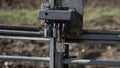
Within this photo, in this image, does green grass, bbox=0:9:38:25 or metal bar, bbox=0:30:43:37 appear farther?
green grass, bbox=0:9:38:25

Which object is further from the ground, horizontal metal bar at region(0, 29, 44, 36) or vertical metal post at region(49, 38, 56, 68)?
horizontal metal bar at region(0, 29, 44, 36)

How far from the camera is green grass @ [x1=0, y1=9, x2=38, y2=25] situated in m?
6.57

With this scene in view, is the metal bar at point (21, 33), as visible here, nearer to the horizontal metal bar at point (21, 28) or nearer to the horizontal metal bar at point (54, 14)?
the horizontal metal bar at point (21, 28)

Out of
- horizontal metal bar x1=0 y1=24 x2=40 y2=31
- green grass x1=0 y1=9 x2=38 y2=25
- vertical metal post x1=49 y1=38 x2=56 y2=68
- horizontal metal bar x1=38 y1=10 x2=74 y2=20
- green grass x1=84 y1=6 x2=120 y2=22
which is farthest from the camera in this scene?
green grass x1=84 y1=6 x2=120 y2=22

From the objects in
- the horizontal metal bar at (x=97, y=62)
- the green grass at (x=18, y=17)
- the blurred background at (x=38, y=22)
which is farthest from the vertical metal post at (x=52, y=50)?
the green grass at (x=18, y=17)

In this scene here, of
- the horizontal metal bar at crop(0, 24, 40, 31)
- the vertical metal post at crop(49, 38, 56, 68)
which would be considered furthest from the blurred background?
the vertical metal post at crop(49, 38, 56, 68)

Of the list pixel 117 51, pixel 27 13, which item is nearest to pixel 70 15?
pixel 117 51

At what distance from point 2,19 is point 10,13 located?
743 millimetres

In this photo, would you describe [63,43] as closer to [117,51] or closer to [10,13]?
[117,51]

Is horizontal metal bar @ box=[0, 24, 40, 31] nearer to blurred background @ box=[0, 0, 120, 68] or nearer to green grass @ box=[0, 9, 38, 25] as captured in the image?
blurred background @ box=[0, 0, 120, 68]

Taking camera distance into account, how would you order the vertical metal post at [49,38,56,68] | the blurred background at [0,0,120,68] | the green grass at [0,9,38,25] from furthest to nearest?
the green grass at [0,9,38,25], the blurred background at [0,0,120,68], the vertical metal post at [49,38,56,68]

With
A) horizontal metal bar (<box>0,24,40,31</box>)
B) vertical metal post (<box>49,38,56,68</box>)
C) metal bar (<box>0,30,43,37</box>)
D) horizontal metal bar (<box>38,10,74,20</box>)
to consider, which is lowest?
vertical metal post (<box>49,38,56,68</box>)

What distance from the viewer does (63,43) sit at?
7.87 feet

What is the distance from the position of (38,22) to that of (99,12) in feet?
5.21
